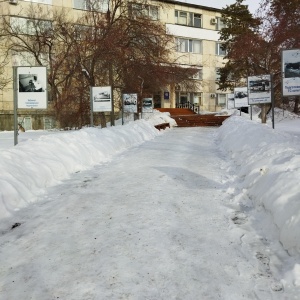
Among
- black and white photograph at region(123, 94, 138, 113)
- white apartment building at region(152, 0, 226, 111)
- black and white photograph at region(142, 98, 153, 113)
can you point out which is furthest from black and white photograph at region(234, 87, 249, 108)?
white apartment building at region(152, 0, 226, 111)

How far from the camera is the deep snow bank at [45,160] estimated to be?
18.8 ft

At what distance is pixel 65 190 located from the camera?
6.59 m

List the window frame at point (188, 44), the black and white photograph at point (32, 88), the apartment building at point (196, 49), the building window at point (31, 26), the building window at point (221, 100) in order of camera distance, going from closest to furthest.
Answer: the black and white photograph at point (32, 88)
the building window at point (31, 26)
the apartment building at point (196, 49)
the window frame at point (188, 44)
the building window at point (221, 100)

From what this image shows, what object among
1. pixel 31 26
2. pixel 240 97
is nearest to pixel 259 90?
pixel 240 97

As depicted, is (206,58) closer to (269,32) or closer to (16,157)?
(269,32)

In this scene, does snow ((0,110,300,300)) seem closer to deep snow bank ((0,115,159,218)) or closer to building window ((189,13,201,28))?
deep snow bank ((0,115,159,218))

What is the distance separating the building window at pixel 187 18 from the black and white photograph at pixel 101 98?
1404 inches

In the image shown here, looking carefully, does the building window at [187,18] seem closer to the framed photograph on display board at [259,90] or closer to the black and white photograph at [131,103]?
the black and white photograph at [131,103]

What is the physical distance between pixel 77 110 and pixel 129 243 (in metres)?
19.1

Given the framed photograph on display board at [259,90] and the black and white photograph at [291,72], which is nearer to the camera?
the black and white photograph at [291,72]

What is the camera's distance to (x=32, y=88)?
9.53 meters

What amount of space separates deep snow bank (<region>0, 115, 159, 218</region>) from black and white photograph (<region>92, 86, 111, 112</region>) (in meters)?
1.89

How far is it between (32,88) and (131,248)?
7011 mm

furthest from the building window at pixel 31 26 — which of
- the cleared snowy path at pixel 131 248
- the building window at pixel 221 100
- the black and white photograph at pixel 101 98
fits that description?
the building window at pixel 221 100
